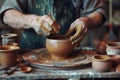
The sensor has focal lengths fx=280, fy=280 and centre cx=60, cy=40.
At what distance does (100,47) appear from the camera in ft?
5.66

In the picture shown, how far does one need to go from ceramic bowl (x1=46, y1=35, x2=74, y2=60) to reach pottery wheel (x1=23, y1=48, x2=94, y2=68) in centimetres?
3

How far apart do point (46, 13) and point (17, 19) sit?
0.92 feet

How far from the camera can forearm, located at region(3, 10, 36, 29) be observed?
1.75m

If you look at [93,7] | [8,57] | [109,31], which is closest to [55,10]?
[93,7]

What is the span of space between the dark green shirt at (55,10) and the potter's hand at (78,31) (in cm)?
37

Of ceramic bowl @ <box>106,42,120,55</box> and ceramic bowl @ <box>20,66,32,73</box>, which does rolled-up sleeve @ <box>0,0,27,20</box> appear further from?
ceramic bowl @ <box>106,42,120,55</box>

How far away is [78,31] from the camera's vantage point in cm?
165

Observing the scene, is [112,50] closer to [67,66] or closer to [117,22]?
[67,66]

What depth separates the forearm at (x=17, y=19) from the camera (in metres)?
1.75

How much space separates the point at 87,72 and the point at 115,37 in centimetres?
261

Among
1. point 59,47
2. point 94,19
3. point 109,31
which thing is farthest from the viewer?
point 109,31

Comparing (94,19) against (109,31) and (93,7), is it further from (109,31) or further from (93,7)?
(109,31)

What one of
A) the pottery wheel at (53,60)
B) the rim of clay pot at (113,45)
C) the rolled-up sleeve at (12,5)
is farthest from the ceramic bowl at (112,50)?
the rolled-up sleeve at (12,5)

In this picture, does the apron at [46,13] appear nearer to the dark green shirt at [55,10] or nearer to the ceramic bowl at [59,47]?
the dark green shirt at [55,10]
